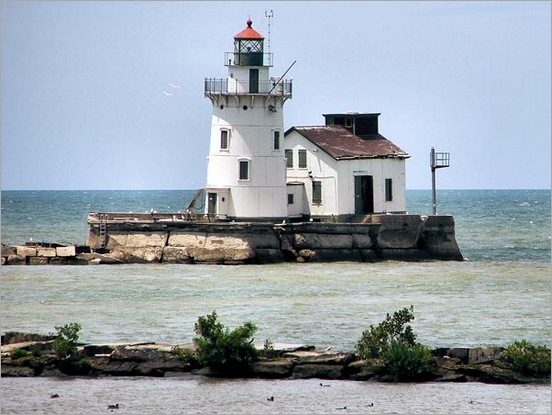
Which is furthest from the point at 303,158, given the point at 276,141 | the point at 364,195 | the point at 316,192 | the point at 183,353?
the point at 183,353

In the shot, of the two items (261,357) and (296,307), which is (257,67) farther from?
(261,357)

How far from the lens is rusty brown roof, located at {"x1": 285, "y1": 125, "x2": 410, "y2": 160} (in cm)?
5862

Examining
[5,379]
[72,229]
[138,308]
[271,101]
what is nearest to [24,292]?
[138,308]

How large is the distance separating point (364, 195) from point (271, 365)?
2830 centimetres

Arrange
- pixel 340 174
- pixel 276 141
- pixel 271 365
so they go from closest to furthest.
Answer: pixel 271 365, pixel 276 141, pixel 340 174

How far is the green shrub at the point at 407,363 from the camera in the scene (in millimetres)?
30641

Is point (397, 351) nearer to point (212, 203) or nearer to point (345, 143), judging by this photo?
point (212, 203)

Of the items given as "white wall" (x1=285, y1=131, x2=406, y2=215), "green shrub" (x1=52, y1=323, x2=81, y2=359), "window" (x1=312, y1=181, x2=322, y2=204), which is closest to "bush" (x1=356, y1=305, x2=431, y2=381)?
"green shrub" (x1=52, y1=323, x2=81, y2=359)

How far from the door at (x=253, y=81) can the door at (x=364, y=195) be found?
5.08 metres

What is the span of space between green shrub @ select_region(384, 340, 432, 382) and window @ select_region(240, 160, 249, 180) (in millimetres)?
26491

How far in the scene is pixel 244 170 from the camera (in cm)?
5712

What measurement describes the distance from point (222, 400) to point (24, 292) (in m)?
19.6

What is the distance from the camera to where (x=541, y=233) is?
8544cm

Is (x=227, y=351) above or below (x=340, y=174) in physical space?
below
